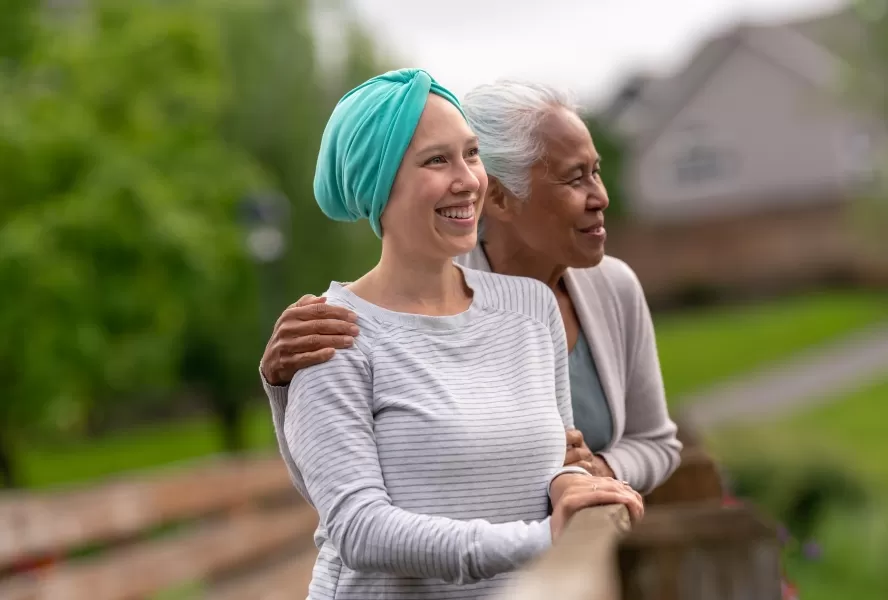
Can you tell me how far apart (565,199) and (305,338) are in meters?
0.60

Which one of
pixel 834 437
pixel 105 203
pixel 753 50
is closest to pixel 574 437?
pixel 105 203

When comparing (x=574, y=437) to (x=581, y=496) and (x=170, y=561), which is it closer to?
(x=581, y=496)

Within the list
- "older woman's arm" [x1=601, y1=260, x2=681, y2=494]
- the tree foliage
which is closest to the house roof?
the tree foliage

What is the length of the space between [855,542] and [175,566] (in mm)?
4488

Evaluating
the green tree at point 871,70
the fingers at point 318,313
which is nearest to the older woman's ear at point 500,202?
the fingers at point 318,313

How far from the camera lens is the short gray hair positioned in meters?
2.38

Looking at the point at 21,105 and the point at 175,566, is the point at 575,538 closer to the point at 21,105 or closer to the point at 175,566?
the point at 175,566

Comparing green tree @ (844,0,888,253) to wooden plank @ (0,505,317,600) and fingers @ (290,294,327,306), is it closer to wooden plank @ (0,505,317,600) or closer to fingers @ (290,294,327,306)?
wooden plank @ (0,505,317,600)

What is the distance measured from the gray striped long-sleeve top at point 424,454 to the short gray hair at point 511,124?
1.30 feet

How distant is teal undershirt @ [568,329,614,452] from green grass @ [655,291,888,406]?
2364 cm

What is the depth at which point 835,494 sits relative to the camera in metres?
10.2

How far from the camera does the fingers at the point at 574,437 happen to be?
221 centimetres

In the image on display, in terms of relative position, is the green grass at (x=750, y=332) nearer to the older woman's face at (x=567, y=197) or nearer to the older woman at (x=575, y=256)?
the older woman at (x=575, y=256)

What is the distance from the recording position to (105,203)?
40.8 feet
